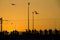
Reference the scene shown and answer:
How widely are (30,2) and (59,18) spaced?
161cm

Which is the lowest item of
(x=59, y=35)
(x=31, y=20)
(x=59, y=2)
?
(x=59, y=35)

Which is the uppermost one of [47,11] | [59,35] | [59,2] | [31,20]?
[59,2]

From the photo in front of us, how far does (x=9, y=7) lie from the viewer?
7258 millimetres

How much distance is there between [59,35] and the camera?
4.34m

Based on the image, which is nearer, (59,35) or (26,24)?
(59,35)

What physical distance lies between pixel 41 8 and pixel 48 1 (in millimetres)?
483

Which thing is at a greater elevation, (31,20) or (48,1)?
(48,1)

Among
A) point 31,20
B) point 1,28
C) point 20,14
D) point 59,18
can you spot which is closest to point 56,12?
point 59,18

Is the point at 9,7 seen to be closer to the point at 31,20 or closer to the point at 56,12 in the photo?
the point at 31,20

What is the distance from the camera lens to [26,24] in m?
7.14

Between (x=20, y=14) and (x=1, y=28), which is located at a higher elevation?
(x=20, y=14)

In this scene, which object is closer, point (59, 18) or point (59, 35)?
point (59, 35)

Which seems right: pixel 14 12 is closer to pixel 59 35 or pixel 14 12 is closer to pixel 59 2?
pixel 59 2

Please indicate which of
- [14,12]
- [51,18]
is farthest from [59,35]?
[14,12]
